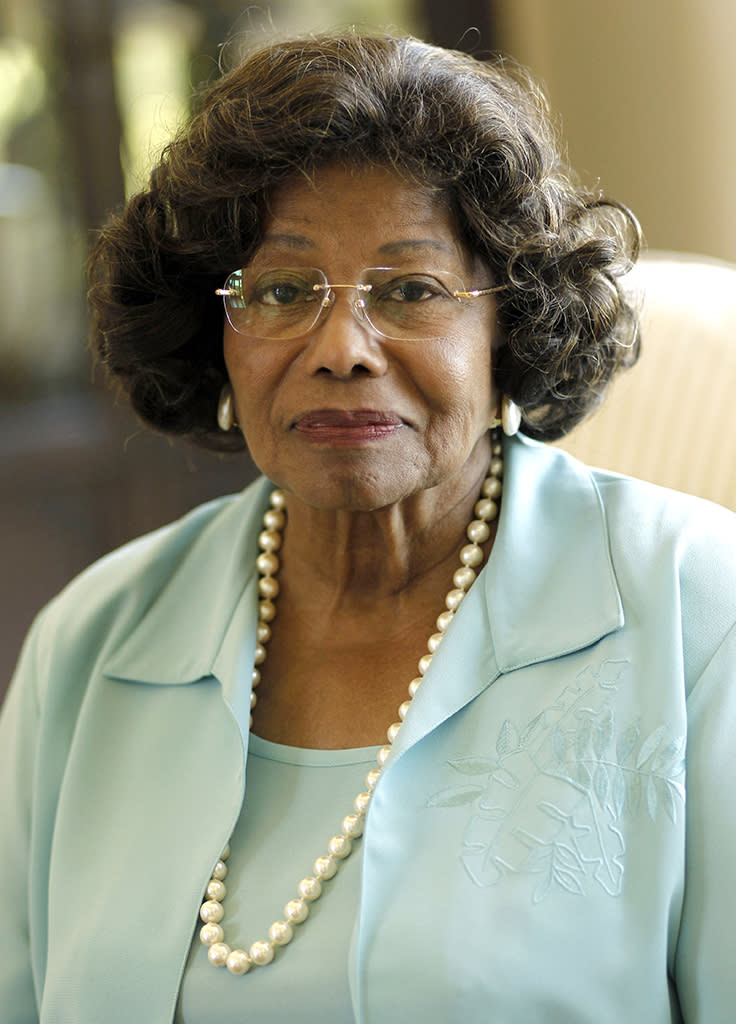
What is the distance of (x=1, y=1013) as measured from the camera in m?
1.33

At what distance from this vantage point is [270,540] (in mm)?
1448

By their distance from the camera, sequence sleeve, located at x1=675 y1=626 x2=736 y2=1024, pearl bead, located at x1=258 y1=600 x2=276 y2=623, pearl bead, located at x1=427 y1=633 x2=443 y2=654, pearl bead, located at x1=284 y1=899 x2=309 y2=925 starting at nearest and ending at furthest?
sleeve, located at x1=675 y1=626 x2=736 y2=1024 → pearl bead, located at x1=284 y1=899 x2=309 y2=925 → pearl bead, located at x1=427 y1=633 x2=443 y2=654 → pearl bead, located at x1=258 y1=600 x2=276 y2=623

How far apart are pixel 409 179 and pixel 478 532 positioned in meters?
0.39

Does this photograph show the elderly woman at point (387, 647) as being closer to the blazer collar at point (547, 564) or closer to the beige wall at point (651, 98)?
the blazer collar at point (547, 564)

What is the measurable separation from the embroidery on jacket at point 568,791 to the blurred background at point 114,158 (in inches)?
63.9

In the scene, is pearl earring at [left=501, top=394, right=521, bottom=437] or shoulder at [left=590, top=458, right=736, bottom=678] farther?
pearl earring at [left=501, top=394, right=521, bottom=437]

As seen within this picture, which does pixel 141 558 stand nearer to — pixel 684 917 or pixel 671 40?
pixel 684 917

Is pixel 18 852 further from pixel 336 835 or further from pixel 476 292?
pixel 476 292

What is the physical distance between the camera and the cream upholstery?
1464 millimetres

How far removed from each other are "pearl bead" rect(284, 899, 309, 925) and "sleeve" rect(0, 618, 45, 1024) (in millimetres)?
370

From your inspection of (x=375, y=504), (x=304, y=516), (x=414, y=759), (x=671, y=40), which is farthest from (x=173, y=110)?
(x=414, y=759)

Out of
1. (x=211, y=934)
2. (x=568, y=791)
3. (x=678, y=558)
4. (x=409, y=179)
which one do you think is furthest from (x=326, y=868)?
(x=409, y=179)

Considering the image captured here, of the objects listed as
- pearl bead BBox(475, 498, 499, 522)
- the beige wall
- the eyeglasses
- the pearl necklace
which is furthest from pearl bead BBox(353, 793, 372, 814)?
the beige wall

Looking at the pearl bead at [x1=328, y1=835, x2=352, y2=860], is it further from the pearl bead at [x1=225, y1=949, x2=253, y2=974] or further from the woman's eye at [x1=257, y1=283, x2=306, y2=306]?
the woman's eye at [x1=257, y1=283, x2=306, y2=306]
